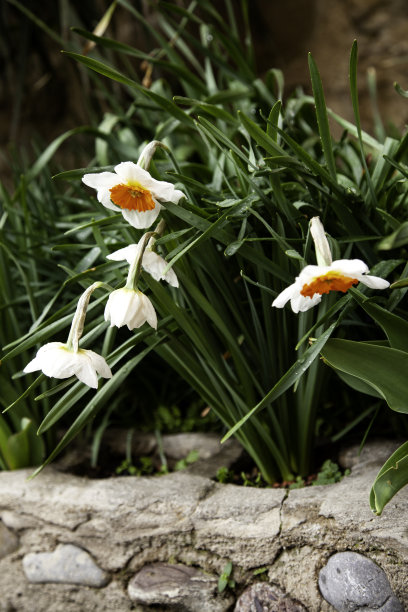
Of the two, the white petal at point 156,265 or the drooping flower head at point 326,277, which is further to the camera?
the white petal at point 156,265

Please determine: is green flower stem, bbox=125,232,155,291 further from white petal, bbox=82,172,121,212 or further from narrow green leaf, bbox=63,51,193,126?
narrow green leaf, bbox=63,51,193,126

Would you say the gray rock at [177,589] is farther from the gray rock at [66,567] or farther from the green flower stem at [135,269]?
the green flower stem at [135,269]

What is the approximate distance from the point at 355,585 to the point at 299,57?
6.89ft

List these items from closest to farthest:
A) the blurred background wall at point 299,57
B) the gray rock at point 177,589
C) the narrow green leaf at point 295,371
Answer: the narrow green leaf at point 295,371 < the gray rock at point 177,589 < the blurred background wall at point 299,57

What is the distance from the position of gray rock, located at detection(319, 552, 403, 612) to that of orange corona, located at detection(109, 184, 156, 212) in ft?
1.77

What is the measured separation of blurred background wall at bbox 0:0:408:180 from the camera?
206cm

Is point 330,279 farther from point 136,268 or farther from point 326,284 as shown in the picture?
point 136,268

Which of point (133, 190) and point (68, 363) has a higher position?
point (133, 190)

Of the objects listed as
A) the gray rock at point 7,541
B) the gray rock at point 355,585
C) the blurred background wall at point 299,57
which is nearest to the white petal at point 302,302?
the gray rock at point 355,585

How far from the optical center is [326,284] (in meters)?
0.56

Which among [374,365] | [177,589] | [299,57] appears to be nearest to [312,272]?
[374,365]

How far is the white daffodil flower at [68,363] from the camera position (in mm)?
610

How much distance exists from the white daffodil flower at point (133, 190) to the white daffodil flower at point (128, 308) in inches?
4.4

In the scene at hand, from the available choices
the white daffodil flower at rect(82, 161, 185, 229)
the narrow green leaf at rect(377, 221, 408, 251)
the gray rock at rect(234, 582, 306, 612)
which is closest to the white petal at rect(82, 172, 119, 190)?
the white daffodil flower at rect(82, 161, 185, 229)
